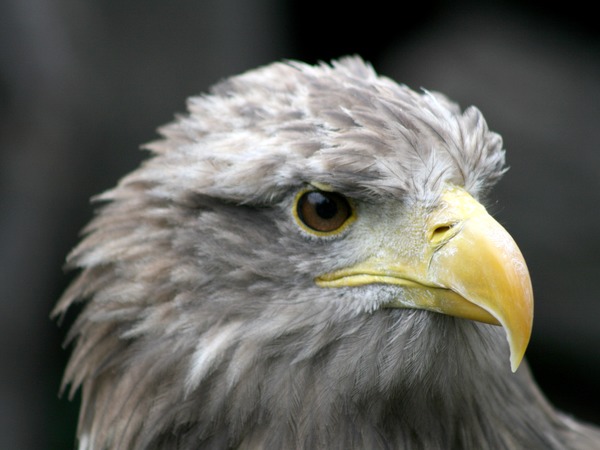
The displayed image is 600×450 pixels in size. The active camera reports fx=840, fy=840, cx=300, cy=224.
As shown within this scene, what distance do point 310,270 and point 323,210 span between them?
0.15 m

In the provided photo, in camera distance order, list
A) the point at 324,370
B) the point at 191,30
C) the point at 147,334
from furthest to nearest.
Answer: the point at 191,30 < the point at 147,334 < the point at 324,370

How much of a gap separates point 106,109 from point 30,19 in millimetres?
697

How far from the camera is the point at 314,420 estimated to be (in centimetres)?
213

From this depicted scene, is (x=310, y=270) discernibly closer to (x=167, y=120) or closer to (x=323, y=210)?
(x=323, y=210)

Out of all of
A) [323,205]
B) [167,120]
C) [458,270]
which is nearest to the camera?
[458,270]

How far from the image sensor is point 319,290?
6.95 feet

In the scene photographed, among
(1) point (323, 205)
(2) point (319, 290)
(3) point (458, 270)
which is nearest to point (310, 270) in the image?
(2) point (319, 290)

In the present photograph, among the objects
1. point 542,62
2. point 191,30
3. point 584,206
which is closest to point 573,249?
point 584,206

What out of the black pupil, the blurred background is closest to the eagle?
the black pupil

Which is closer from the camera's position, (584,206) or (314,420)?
(314,420)

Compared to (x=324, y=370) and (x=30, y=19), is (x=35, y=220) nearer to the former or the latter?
(x=30, y=19)

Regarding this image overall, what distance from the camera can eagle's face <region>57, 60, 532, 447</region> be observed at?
81.0 inches

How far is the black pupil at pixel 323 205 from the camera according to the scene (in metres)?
2.11

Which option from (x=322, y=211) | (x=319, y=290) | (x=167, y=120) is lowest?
(x=319, y=290)
